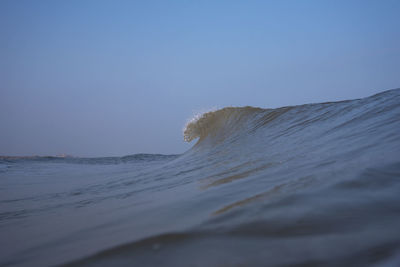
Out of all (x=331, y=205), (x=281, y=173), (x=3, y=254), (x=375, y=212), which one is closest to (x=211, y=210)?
(x=331, y=205)

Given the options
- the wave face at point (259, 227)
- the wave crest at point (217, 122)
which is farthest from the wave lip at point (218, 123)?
the wave face at point (259, 227)

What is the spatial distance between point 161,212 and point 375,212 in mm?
797

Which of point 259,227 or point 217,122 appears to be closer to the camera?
point 259,227

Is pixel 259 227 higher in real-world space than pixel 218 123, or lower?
lower

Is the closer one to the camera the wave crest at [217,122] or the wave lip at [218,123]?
the wave lip at [218,123]

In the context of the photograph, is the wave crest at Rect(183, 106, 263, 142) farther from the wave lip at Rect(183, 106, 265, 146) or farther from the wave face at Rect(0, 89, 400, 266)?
the wave face at Rect(0, 89, 400, 266)

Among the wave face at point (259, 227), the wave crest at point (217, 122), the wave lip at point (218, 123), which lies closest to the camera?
the wave face at point (259, 227)

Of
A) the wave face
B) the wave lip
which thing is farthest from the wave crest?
the wave face

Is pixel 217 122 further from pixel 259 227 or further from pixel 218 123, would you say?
pixel 259 227

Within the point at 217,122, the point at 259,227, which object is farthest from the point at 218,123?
the point at 259,227

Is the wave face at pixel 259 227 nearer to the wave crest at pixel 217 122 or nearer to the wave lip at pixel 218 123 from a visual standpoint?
the wave lip at pixel 218 123

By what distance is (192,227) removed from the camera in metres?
0.90

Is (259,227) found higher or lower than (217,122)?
lower

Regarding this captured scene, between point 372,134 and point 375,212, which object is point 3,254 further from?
point 372,134
